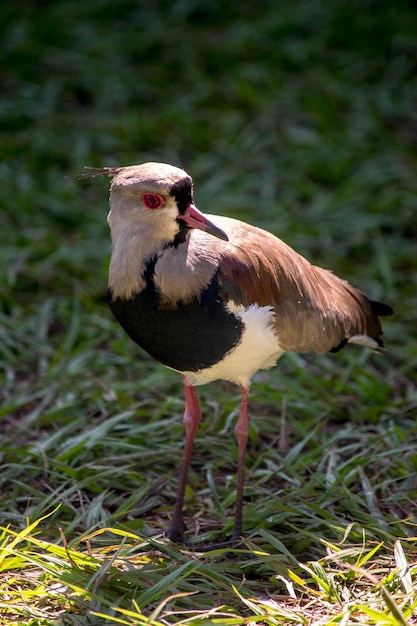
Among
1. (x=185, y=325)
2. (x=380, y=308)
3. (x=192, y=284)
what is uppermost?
(x=192, y=284)

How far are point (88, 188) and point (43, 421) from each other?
2924 millimetres

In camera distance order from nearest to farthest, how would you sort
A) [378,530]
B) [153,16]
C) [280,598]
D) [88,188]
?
[280,598] → [378,530] → [88,188] → [153,16]

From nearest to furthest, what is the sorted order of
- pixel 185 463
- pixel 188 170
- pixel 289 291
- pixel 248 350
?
1. pixel 248 350
2. pixel 289 291
3. pixel 185 463
4. pixel 188 170

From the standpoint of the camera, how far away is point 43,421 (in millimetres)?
4875

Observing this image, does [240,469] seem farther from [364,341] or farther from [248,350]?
[364,341]

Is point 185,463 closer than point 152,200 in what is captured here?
No

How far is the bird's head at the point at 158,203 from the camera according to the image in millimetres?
3486

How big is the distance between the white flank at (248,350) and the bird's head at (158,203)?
37 cm

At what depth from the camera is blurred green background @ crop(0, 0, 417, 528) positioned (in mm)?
4863

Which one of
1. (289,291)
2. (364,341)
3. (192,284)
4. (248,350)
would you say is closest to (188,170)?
(364,341)

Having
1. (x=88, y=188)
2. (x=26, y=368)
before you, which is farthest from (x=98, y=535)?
(x=88, y=188)

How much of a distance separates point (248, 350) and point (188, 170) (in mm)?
3780

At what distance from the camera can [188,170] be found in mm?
7285

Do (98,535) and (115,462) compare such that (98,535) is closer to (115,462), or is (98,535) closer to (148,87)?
(115,462)
